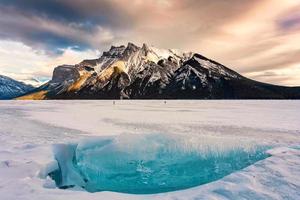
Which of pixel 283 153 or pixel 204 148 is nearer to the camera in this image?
pixel 283 153

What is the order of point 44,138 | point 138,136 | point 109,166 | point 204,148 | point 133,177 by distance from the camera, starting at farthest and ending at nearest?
point 44,138
point 138,136
point 204,148
point 109,166
point 133,177

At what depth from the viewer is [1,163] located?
392 inches

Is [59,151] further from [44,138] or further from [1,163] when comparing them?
[44,138]

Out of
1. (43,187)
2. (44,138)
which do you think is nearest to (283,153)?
(43,187)

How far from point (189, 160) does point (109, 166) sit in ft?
11.3

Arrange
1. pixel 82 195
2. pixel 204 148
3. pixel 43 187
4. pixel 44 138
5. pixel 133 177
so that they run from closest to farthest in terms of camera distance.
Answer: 1. pixel 82 195
2. pixel 43 187
3. pixel 133 177
4. pixel 204 148
5. pixel 44 138

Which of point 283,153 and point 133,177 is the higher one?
point 283,153

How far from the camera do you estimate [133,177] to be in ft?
35.3

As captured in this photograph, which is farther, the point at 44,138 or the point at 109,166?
the point at 44,138

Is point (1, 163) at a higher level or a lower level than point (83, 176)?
higher

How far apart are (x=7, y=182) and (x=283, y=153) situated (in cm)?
1021

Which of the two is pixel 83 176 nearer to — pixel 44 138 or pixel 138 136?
pixel 138 136

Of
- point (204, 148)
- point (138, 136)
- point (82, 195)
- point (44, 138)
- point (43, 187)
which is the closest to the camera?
point (82, 195)

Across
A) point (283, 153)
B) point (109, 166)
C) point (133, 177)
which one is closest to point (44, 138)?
point (109, 166)
